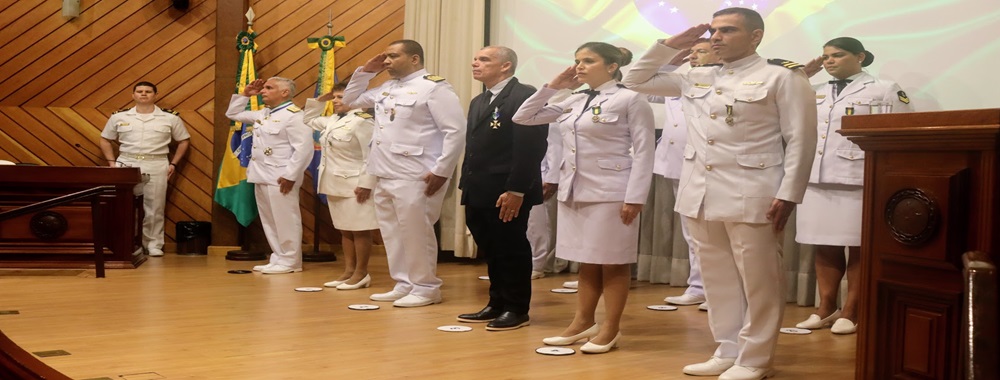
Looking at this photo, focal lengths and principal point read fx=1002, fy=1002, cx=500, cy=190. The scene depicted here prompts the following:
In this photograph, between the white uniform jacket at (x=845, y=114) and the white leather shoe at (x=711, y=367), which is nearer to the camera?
the white leather shoe at (x=711, y=367)

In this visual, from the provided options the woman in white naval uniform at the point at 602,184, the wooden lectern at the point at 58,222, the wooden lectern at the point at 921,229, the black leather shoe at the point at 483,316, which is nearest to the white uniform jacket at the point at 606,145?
the woman in white naval uniform at the point at 602,184

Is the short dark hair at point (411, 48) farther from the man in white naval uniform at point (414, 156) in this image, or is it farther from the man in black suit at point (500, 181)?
the man in black suit at point (500, 181)

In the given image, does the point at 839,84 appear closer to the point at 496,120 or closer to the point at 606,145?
the point at 606,145

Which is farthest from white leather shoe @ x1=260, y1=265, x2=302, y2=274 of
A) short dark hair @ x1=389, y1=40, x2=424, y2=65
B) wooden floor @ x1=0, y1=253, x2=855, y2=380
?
short dark hair @ x1=389, y1=40, x2=424, y2=65

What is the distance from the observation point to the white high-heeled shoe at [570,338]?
12.8 ft

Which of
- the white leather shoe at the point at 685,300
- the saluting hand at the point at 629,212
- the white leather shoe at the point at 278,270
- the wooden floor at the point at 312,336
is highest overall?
the saluting hand at the point at 629,212

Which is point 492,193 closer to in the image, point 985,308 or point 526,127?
point 526,127

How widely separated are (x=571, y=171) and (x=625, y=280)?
0.46m

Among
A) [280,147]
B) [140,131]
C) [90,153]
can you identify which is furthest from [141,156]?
[280,147]

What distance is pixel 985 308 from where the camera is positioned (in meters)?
1.55

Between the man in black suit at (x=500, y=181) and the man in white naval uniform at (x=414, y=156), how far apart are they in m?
0.34

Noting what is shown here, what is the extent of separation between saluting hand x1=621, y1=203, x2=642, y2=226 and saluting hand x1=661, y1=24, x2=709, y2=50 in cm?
61

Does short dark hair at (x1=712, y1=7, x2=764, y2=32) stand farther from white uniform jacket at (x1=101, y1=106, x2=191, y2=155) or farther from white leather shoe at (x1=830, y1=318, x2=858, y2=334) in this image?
white uniform jacket at (x1=101, y1=106, x2=191, y2=155)

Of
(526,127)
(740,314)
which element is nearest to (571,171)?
(526,127)
